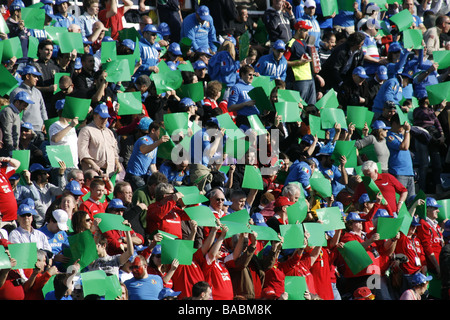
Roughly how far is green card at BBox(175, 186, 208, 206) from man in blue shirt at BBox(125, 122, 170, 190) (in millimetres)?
1303

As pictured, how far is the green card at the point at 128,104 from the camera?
12.0m

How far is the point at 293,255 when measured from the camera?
10.5 metres

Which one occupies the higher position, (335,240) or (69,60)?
(69,60)

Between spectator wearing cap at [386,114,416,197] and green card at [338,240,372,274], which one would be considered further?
spectator wearing cap at [386,114,416,197]

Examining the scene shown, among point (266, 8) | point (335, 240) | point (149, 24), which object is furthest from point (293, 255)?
point (266, 8)

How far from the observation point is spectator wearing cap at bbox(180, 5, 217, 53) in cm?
1464

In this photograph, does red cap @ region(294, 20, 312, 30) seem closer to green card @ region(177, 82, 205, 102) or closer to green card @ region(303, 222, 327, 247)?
green card @ region(177, 82, 205, 102)

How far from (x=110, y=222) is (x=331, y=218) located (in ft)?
8.36

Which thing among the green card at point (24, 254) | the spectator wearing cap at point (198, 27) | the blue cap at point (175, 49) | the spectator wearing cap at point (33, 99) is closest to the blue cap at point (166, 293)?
the green card at point (24, 254)

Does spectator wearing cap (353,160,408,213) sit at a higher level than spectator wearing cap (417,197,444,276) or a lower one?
higher

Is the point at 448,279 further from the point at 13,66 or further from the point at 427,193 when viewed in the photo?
the point at 13,66

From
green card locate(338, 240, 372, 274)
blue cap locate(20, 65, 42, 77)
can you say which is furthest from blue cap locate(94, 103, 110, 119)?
green card locate(338, 240, 372, 274)
